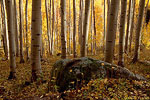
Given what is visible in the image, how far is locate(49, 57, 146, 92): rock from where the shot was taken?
123 inches

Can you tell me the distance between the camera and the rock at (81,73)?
3135 mm

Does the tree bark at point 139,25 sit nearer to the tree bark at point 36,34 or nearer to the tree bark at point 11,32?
the tree bark at point 36,34

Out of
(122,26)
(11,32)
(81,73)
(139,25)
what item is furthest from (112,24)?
(11,32)

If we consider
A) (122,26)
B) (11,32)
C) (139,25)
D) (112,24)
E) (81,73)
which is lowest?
(81,73)

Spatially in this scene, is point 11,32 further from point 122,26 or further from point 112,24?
point 122,26

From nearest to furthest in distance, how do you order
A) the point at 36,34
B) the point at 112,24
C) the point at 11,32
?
the point at 36,34 < the point at 112,24 < the point at 11,32

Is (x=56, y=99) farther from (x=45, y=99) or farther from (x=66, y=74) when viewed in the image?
(x=66, y=74)

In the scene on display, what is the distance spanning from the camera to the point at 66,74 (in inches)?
127

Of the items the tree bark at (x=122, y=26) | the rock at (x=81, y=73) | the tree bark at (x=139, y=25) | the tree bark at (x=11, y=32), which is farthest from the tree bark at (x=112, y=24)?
the tree bark at (x=11, y=32)

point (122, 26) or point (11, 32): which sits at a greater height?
point (122, 26)

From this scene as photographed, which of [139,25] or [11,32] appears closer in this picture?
[11,32]

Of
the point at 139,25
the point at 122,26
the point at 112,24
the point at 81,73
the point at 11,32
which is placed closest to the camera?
the point at 81,73

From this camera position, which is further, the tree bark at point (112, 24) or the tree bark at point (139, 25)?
the tree bark at point (139, 25)

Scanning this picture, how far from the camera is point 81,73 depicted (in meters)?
3.09
